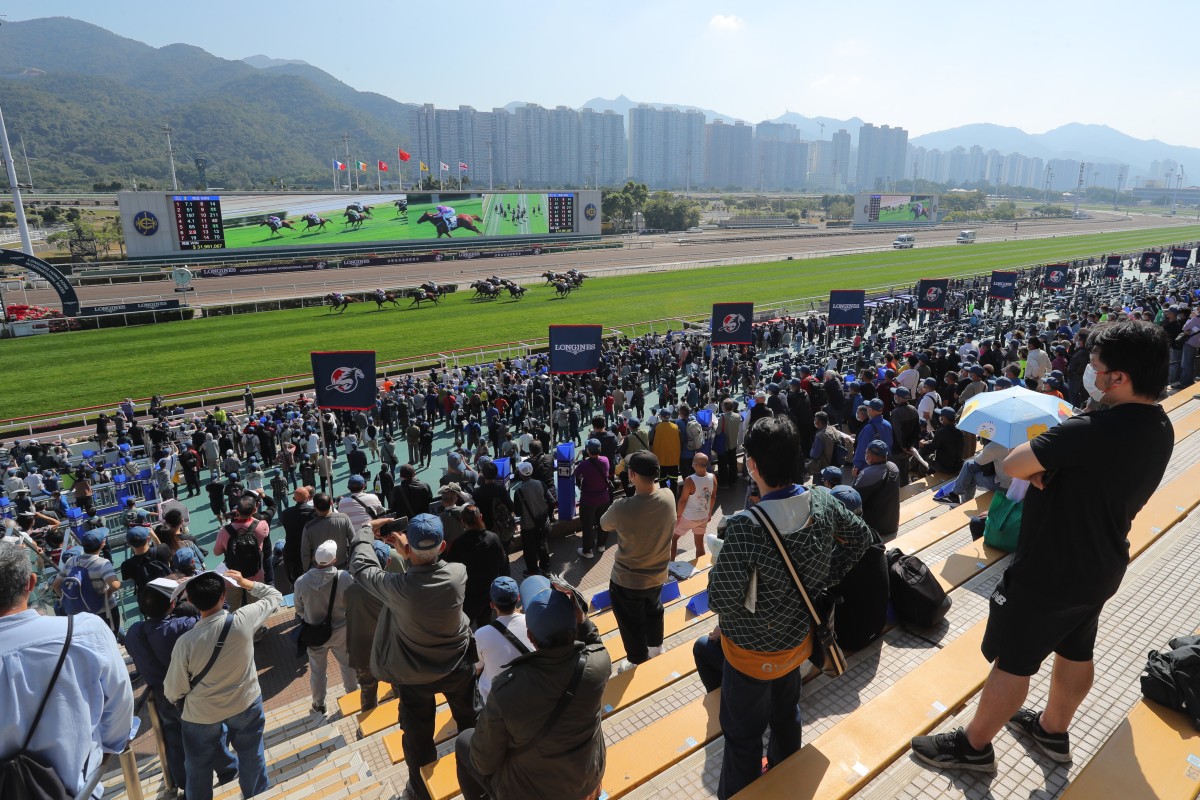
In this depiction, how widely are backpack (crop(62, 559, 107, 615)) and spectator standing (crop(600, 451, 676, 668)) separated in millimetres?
4736

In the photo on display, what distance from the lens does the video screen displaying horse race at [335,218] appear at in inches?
2031

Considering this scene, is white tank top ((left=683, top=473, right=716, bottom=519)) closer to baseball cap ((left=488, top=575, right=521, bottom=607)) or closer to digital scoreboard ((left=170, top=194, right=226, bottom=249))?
baseball cap ((left=488, top=575, right=521, bottom=607))

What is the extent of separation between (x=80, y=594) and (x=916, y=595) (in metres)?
6.68

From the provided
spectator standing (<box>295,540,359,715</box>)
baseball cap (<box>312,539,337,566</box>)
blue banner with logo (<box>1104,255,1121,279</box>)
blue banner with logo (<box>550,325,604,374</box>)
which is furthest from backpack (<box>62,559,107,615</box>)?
blue banner with logo (<box>1104,255,1121,279</box>)

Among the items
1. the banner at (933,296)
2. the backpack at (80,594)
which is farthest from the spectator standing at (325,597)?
the banner at (933,296)

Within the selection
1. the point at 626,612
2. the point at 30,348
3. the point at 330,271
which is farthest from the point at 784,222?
the point at 626,612

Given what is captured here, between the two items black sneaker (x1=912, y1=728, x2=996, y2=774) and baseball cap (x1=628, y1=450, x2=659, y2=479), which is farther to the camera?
baseball cap (x1=628, y1=450, x2=659, y2=479)

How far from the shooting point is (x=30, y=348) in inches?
1085

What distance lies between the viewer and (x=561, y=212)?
73.8m

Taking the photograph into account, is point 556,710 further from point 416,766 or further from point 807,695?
point 807,695

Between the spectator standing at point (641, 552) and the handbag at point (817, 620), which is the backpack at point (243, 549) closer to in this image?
the spectator standing at point (641, 552)

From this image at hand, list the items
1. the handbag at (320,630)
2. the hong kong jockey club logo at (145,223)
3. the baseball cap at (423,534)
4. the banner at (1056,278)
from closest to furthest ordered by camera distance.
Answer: the baseball cap at (423,534) → the handbag at (320,630) → the banner at (1056,278) → the hong kong jockey club logo at (145,223)

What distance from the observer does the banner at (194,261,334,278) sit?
156ft

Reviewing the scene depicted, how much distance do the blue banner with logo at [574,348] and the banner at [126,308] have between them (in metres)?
29.2
